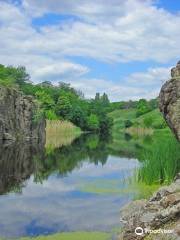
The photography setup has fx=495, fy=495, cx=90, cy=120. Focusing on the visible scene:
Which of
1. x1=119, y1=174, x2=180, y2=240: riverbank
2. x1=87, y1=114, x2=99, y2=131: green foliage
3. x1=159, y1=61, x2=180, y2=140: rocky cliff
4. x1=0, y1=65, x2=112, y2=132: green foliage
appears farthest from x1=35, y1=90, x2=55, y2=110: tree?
x1=119, y1=174, x2=180, y2=240: riverbank

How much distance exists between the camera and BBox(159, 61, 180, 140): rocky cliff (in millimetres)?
15570

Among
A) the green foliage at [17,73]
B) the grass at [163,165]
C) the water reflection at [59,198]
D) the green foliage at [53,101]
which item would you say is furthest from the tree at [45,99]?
the grass at [163,165]

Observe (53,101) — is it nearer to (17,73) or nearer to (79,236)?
(17,73)

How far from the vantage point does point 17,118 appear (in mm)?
67625

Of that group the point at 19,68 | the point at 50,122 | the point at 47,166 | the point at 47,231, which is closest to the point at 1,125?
the point at 47,166

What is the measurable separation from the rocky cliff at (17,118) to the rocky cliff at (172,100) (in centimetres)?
4465

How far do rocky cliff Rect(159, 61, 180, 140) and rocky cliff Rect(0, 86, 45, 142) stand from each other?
1758 inches

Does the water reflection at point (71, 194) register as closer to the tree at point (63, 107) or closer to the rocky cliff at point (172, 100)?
the rocky cliff at point (172, 100)

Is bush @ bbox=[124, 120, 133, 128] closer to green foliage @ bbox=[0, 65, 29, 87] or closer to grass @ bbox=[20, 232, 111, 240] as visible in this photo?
green foliage @ bbox=[0, 65, 29, 87]

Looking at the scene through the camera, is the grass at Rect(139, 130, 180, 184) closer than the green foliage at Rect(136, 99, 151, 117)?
Yes

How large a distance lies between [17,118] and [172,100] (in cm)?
5330

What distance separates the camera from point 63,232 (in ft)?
43.6

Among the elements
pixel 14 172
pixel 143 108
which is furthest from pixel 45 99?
pixel 14 172

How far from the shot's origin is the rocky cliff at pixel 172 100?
1557 cm
